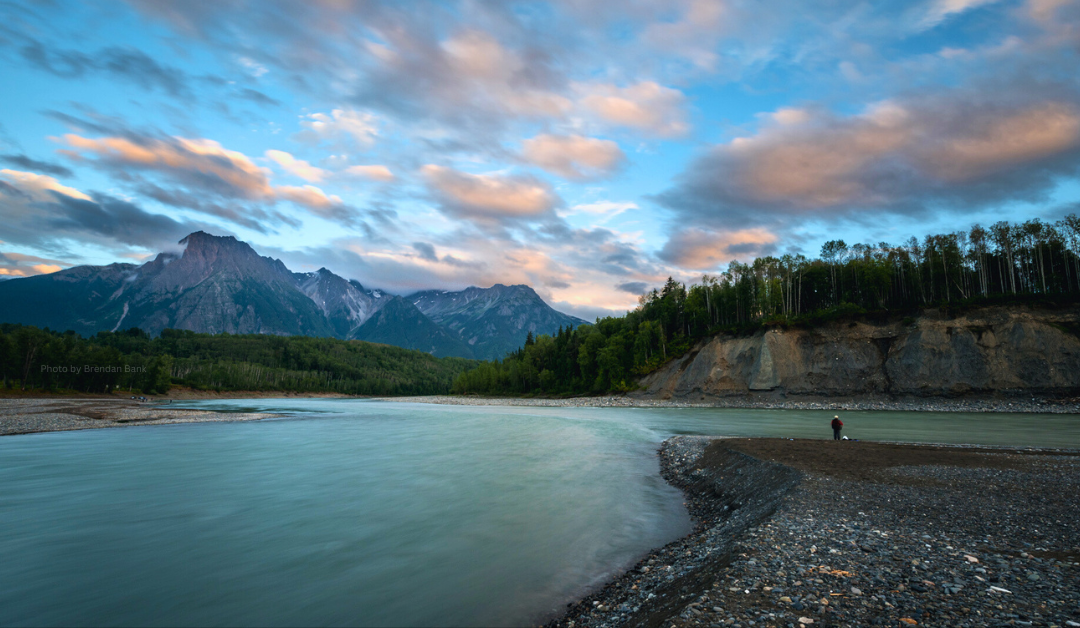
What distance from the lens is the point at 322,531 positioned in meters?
14.8

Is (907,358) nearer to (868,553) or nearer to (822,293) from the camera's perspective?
(822,293)

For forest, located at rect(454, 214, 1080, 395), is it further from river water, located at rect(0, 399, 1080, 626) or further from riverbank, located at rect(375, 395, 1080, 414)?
river water, located at rect(0, 399, 1080, 626)

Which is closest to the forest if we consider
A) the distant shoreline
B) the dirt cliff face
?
the dirt cliff face

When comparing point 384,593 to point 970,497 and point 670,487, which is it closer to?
point 670,487

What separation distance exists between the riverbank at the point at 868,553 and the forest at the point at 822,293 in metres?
68.6

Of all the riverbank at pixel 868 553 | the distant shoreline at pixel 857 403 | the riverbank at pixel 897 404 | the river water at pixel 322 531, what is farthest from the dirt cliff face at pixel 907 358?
the riverbank at pixel 868 553

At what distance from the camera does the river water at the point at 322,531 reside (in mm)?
9844

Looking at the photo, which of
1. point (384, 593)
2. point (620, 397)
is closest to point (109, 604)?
point (384, 593)

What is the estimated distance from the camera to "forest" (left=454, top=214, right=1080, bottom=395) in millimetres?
69500

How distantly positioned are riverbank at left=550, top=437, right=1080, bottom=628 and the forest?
Answer: 2700 inches

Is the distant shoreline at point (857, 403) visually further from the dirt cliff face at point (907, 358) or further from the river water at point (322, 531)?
the river water at point (322, 531)

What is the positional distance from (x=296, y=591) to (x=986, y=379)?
79.6 metres

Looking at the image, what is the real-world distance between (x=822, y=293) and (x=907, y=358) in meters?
29.6

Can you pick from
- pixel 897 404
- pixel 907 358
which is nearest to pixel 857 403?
pixel 897 404
